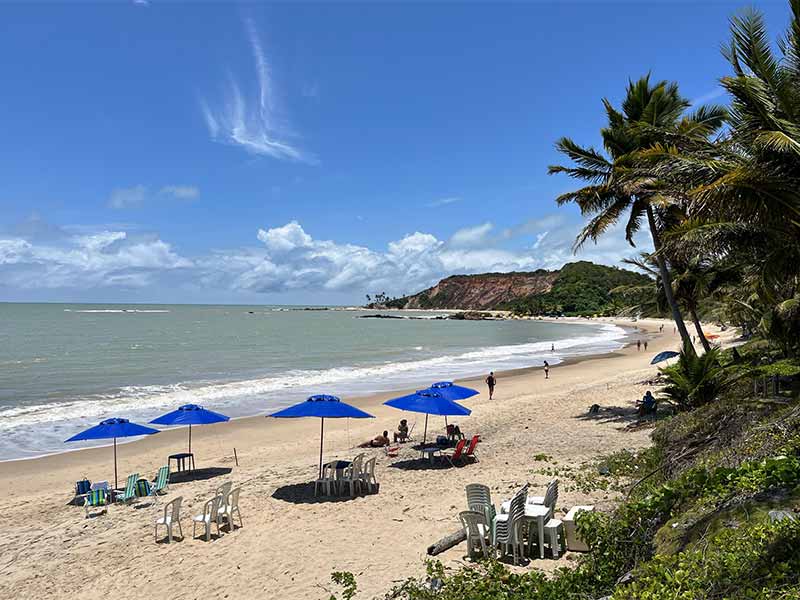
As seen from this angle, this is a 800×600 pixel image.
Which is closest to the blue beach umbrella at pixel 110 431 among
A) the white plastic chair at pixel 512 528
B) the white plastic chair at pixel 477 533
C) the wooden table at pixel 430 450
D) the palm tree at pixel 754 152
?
the wooden table at pixel 430 450

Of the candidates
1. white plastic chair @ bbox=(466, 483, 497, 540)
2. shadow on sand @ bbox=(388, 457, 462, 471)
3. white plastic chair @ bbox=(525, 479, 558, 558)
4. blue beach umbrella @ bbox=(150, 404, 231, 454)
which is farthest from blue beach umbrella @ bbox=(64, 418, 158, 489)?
white plastic chair @ bbox=(525, 479, 558, 558)

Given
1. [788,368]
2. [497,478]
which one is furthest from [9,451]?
[788,368]

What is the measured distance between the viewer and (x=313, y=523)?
26.3 feet

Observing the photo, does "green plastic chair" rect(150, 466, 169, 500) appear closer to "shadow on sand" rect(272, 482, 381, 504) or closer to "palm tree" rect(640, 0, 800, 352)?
"shadow on sand" rect(272, 482, 381, 504)

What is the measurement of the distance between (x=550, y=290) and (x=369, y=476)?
15538 centimetres

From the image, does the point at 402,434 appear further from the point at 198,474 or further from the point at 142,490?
the point at 142,490

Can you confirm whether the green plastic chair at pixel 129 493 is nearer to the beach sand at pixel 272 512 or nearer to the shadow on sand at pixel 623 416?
the beach sand at pixel 272 512

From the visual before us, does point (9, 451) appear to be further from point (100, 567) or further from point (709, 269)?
point (709, 269)

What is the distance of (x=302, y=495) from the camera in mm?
9383

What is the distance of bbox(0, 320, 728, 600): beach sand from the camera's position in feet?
20.9

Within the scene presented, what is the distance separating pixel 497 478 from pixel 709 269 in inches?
417

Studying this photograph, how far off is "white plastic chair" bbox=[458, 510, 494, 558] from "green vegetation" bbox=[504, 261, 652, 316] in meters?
116

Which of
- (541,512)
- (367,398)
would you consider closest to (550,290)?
(367,398)

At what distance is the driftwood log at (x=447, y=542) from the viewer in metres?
6.44
